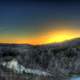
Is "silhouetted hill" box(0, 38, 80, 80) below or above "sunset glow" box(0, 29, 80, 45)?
below

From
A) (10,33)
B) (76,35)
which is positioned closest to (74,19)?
(76,35)

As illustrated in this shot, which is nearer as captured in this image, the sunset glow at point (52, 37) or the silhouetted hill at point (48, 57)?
the silhouetted hill at point (48, 57)

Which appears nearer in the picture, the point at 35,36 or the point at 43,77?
the point at 43,77

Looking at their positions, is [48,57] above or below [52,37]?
below

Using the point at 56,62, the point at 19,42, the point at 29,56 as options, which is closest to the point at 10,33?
the point at 19,42

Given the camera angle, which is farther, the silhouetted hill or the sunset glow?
the sunset glow

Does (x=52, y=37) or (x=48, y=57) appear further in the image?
(x=52, y=37)

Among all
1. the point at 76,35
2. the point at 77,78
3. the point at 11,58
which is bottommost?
the point at 77,78

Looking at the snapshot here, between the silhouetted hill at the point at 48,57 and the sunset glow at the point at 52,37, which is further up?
the sunset glow at the point at 52,37

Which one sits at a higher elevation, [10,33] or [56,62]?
[10,33]

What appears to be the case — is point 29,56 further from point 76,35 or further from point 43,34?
point 76,35
